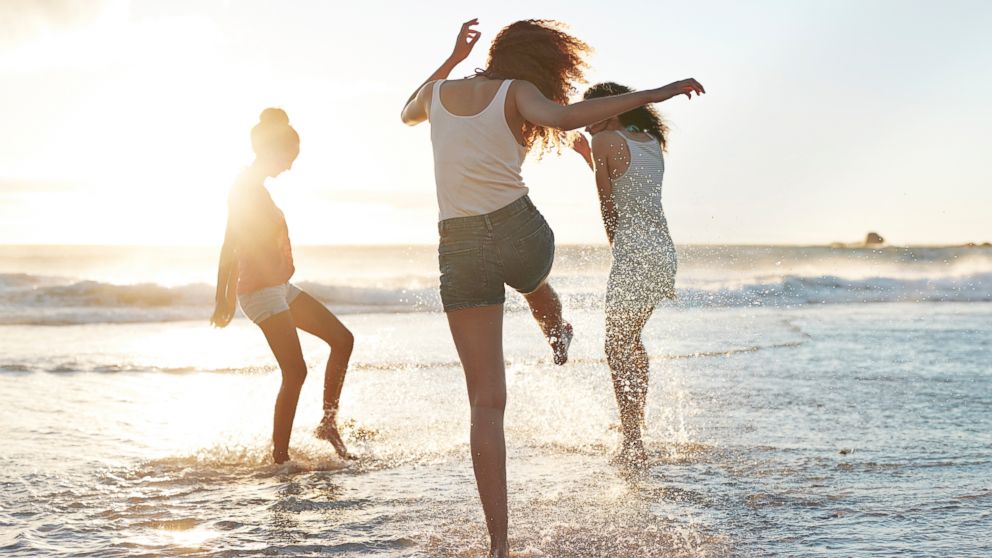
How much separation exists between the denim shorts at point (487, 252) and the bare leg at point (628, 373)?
6.17 ft

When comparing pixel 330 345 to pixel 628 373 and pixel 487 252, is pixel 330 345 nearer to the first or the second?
pixel 628 373

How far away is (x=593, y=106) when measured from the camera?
121 inches

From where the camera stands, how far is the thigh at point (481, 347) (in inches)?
135

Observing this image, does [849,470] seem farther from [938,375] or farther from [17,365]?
[17,365]

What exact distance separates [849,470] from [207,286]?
18.4 meters

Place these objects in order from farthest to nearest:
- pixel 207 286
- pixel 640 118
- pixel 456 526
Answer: pixel 207 286 → pixel 640 118 → pixel 456 526

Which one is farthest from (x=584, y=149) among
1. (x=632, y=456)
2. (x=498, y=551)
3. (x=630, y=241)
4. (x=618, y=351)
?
(x=498, y=551)

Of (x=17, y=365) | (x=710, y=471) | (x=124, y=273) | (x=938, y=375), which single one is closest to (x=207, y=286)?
(x=17, y=365)

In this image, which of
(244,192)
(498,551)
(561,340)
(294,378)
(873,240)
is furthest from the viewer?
(873,240)

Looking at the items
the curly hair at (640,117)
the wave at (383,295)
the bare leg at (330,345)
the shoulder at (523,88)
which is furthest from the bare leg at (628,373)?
the wave at (383,295)

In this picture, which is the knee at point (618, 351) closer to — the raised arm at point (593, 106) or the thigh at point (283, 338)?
the thigh at point (283, 338)

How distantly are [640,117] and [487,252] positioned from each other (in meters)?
2.27

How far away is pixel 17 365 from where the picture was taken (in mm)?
9656

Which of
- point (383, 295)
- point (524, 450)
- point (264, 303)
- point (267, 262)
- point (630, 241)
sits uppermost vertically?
point (630, 241)
